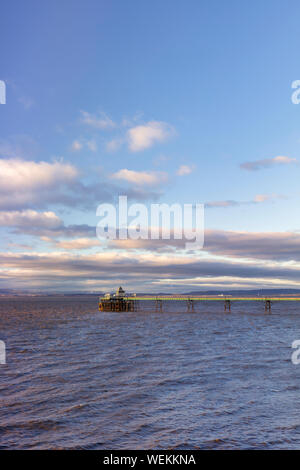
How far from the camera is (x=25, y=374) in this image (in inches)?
1105

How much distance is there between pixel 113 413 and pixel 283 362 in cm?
1940

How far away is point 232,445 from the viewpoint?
15016mm

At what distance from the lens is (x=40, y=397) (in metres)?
21.8

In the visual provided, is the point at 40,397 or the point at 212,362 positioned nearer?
the point at 40,397

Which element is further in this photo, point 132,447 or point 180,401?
point 180,401
